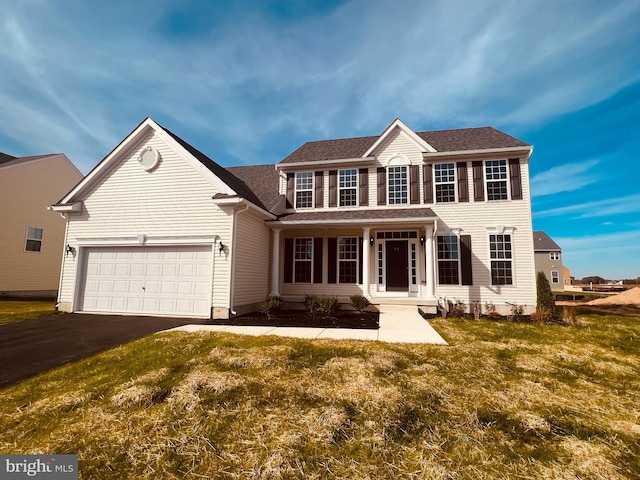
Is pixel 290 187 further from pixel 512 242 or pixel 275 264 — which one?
pixel 512 242

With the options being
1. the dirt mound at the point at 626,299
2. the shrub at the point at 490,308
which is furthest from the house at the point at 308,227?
the dirt mound at the point at 626,299

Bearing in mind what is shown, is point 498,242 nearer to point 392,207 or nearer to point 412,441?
point 392,207

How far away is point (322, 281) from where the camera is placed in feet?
44.7

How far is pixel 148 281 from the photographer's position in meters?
11.2

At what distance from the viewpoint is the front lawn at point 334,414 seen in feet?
8.96

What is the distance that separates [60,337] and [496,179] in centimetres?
1614

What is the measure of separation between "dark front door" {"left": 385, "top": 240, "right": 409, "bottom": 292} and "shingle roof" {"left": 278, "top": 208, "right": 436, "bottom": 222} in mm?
1456

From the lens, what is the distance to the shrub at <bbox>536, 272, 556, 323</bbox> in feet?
34.5

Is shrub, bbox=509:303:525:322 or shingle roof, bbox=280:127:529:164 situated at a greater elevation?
shingle roof, bbox=280:127:529:164

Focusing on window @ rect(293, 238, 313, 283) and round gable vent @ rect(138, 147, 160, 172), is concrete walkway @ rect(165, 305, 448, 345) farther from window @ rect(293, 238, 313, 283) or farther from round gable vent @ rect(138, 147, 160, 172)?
round gable vent @ rect(138, 147, 160, 172)

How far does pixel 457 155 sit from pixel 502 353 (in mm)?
9399

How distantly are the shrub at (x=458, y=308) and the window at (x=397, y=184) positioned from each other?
5.04m

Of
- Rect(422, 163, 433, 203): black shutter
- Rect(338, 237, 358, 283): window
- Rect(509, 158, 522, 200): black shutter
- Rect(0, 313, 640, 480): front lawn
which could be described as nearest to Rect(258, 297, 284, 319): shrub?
Rect(338, 237, 358, 283): window

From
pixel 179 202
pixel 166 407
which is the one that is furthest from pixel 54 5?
pixel 166 407
